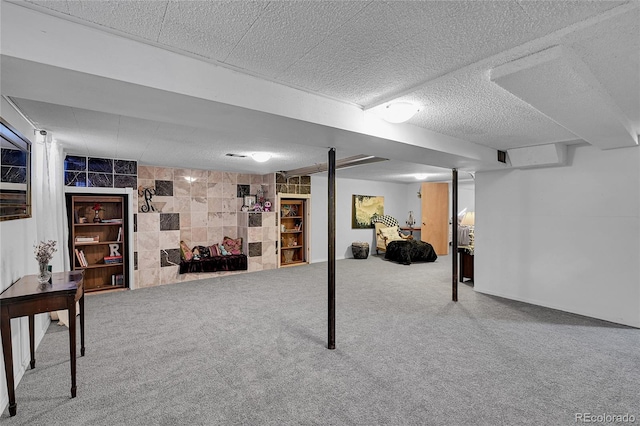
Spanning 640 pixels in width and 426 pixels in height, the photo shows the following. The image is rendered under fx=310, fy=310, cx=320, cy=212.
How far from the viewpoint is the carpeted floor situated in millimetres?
2146

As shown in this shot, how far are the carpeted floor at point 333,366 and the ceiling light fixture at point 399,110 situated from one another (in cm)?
215

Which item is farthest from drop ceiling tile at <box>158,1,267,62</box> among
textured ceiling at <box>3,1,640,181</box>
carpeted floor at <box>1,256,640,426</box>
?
carpeted floor at <box>1,256,640,426</box>

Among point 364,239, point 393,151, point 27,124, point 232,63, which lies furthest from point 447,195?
point 27,124

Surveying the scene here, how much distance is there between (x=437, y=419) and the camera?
2.07 meters

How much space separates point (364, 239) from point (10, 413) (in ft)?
25.6

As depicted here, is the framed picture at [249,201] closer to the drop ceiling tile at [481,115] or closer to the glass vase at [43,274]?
the glass vase at [43,274]

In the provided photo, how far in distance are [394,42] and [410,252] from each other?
674 cm

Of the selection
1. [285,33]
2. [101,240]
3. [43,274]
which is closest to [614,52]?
[285,33]

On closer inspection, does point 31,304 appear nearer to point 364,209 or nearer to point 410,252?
point 410,252

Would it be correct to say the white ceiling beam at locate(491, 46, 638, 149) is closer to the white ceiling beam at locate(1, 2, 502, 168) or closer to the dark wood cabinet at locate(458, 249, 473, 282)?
the white ceiling beam at locate(1, 2, 502, 168)

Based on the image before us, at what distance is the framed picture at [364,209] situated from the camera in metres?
8.93

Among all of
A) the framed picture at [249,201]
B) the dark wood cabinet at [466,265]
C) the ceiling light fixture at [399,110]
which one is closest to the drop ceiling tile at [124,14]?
the ceiling light fixture at [399,110]

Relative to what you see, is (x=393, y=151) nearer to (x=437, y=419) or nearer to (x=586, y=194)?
(x=437, y=419)

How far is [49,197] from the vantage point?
3539mm
